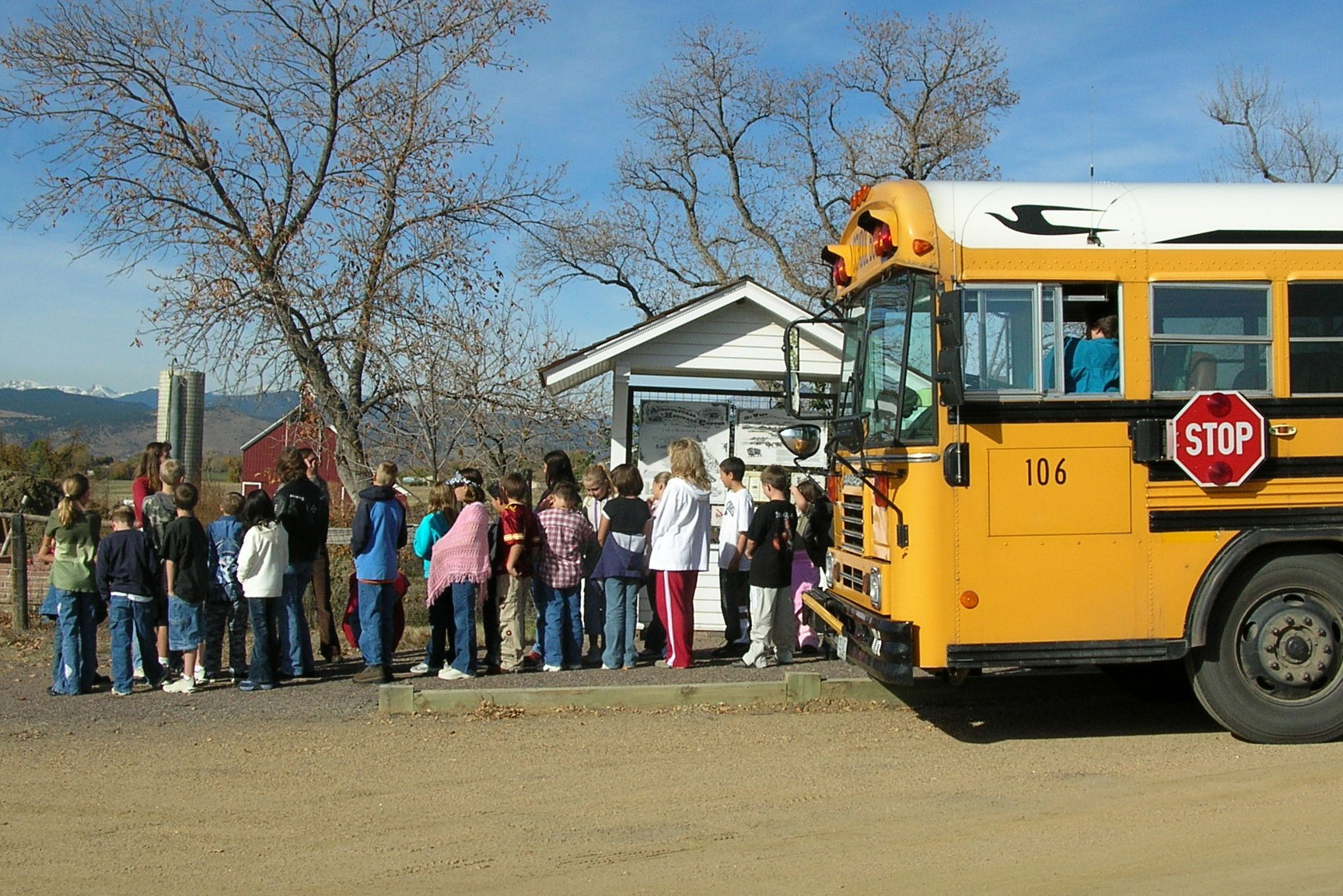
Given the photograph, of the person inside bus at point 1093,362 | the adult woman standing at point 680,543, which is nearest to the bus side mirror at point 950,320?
the person inside bus at point 1093,362

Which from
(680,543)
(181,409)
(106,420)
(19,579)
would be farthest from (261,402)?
(106,420)

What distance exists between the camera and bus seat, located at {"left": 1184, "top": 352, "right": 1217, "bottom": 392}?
7094 millimetres

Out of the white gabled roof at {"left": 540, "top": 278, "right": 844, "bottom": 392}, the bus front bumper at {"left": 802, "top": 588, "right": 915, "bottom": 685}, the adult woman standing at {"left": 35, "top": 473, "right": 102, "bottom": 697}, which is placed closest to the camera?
the bus front bumper at {"left": 802, "top": 588, "right": 915, "bottom": 685}

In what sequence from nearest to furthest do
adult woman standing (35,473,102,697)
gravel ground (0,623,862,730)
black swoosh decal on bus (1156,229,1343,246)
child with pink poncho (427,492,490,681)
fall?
black swoosh decal on bus (1156,229,1343,246) → gravel ground (0,623,862,730) → adult woman standing (35,473,102,697) → child with pink poncho (427,492,490,681)

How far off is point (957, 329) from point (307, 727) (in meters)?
5.12

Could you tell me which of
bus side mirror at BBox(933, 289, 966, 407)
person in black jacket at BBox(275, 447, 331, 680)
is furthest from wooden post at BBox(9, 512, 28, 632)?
bus side mirror at BBox(933, 289, 966, 407)

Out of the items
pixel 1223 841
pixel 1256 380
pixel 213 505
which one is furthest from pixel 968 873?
pixel 213 505

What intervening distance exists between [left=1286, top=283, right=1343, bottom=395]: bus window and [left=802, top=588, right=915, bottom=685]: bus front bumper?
2.79m

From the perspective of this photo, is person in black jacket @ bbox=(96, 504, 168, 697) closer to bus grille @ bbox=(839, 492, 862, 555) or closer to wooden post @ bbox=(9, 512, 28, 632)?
wooden post @ bbox=(9, 512, 28, 632)

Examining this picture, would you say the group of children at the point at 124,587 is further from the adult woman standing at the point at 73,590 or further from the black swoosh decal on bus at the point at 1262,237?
the black swoosh decal on bus at the point at 1262,237

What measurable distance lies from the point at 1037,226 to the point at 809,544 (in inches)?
153

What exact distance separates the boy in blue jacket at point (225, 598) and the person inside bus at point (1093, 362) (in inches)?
253

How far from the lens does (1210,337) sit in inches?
280

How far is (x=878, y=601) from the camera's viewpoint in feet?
24.0
